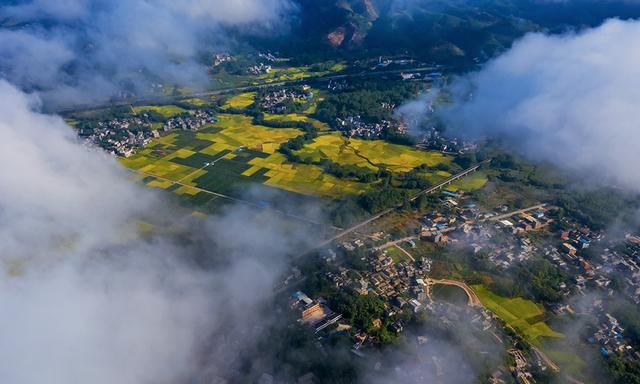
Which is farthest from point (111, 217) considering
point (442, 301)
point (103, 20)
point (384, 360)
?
point (103, 20)

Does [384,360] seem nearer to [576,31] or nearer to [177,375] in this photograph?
[177,375]

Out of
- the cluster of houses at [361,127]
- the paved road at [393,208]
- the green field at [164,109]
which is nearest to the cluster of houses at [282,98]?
the cluster of houses at [361,127]

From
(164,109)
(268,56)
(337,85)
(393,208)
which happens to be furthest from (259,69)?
(393,208)

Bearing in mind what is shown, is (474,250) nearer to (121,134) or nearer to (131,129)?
(121,134)

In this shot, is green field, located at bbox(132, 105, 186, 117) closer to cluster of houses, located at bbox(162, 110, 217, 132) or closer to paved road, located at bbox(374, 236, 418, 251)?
cluster of houses, located at bbox(162, 110, 217, 132)

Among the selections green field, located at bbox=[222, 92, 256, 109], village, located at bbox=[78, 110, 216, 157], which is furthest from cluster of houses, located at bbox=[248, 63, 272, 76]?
village, located at bbox=[78, 110, 216, 157]

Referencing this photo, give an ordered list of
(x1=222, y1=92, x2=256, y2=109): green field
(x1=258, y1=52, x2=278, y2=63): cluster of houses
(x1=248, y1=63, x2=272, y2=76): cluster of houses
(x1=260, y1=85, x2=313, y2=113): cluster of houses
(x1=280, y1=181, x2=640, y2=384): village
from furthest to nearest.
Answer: (x1=258, y1=52, x2=278, y2=63): cluster of houses → (x1=248, y1=63, x2=272, y2=76): cluster of houses → (x1=222, y1=92, x2=256, y2=109): green field → (x1=260, y1=85, x2=313, y2=113): cluster of houses → (x1=280, y1=181, x2=640, y2=384): village
